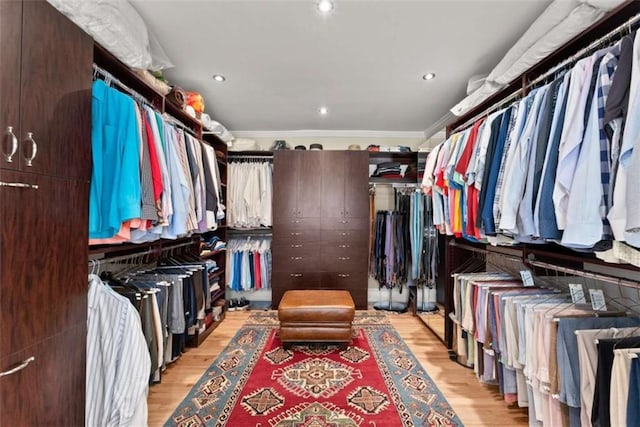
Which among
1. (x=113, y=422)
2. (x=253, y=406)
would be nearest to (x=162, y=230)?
(x=113, y=422)

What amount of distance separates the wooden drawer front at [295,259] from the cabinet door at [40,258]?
Answer: 7.54 feet

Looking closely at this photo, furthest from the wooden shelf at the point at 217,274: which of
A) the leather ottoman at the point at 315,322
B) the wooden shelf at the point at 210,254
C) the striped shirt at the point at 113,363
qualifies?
the striped shirt at the point at 113,363

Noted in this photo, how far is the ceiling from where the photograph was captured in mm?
1641

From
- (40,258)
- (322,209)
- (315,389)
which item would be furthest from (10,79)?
(322,209)

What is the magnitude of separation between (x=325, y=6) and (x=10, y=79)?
145 centimetres

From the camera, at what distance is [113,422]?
1.35 metres

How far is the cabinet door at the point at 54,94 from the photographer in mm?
1020

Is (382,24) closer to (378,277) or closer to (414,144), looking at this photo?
(414,144)

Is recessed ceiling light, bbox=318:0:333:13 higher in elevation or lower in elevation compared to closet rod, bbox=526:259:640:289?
higher

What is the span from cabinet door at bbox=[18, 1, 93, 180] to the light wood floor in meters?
1.55

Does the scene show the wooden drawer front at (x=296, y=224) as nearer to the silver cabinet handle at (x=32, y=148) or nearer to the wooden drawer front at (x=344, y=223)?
the wooden drawer front at (x=344, y=223)

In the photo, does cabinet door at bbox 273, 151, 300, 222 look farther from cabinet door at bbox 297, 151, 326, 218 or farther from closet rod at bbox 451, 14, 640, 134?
closet rod at bbox 451, 14, 640, 134

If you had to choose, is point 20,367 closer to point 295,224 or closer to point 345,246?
point 295,224

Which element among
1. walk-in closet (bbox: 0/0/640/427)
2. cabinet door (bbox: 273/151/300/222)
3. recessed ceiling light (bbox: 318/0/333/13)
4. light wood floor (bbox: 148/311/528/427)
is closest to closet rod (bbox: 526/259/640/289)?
walk-in closet (bbox: 0/0/640/427)
